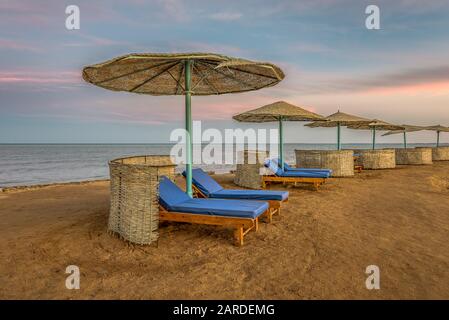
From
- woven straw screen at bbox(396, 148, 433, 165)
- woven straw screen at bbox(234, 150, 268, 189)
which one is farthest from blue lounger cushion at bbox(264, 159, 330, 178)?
woven straw screen at bbox(396, 148, 433, 165)

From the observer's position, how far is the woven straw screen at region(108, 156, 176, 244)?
4.08 meters

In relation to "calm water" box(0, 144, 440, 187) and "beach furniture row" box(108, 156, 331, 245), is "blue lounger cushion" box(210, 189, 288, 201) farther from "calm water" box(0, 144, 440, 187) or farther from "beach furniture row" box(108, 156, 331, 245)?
"calm water" box(0, 144, 440, 187)

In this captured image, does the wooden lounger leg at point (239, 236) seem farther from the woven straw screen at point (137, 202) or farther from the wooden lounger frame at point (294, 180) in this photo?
the wooden lounger frame at point (294, 180)

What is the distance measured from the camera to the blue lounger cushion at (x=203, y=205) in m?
4.27

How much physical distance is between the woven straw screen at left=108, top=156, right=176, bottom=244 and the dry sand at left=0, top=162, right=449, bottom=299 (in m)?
0.20

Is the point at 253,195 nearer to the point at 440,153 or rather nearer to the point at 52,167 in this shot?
the point at 440,153

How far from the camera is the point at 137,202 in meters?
4.16

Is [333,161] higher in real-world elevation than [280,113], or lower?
lower

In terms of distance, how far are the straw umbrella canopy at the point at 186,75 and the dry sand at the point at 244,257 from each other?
186 cm

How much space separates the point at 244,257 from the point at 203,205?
4.18ft

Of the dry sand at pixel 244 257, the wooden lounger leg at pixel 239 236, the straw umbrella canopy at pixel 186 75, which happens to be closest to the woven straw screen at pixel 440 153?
the dry sand at pixel 244 257

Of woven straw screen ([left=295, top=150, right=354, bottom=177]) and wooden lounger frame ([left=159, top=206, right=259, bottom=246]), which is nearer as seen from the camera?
wooden lounger frame ([left=159, top=206, right=259, bottom=246])

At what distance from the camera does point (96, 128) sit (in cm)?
6328

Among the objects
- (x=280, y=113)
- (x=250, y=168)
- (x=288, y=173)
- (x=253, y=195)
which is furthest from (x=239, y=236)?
(x=250, y=168)
